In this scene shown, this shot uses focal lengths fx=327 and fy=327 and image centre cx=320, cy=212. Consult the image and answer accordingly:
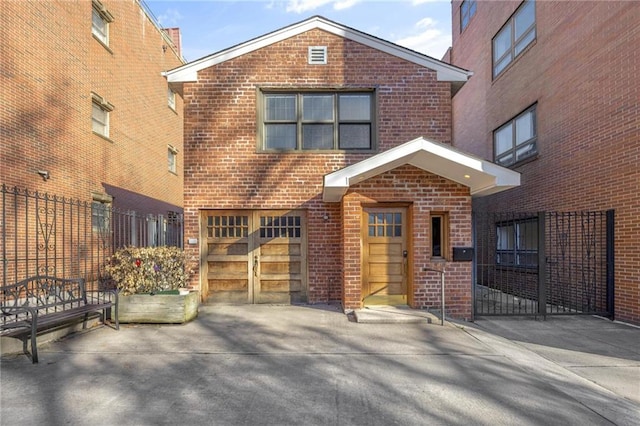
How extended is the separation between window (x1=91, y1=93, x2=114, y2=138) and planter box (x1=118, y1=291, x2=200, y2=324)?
708 cm

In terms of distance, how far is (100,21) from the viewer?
36.6 ft

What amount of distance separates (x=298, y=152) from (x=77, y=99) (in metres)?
7.14

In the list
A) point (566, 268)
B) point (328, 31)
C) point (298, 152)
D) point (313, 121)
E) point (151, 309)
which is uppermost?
point (328, 31)

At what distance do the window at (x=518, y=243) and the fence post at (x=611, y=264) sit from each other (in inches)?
70.1

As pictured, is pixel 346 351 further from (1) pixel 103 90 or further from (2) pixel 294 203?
(1) pixel 103 90

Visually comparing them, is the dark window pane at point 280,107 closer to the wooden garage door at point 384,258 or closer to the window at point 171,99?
the wooden garage door at point 384,258

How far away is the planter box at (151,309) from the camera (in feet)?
20.3

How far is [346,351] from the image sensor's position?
15.8ft

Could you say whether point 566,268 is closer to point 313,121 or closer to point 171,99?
point 313,121

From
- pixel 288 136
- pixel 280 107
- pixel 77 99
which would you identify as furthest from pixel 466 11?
pixel 77 99

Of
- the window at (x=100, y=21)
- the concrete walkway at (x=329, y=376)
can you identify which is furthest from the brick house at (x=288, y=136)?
the window at (x=100, y=21)

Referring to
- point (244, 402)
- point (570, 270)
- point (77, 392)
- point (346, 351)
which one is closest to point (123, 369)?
point (77, 392)

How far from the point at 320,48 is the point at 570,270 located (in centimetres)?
813

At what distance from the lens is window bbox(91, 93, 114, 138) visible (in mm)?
10586
